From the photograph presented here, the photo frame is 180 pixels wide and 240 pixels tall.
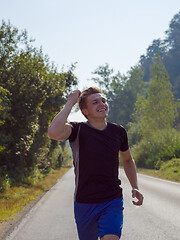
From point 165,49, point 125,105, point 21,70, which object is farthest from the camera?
point 165,49

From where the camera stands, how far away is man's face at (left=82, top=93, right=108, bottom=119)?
3121 millimetres

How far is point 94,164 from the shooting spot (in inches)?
116

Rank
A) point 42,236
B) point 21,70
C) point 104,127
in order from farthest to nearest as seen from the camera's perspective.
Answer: point 21,70, point 42,236, point 104,127

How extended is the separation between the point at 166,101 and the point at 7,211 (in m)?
46.8

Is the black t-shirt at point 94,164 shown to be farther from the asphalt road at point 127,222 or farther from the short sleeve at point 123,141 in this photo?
the asphalt road at point 127,222

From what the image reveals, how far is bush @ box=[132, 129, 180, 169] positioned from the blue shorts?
27627mm

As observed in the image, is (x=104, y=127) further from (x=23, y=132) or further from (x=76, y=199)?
(x=23, y=132)

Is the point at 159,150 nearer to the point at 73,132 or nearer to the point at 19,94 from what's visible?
the point at 19,94

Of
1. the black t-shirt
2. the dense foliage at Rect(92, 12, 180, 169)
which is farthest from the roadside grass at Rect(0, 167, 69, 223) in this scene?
the dense foliage at Rect(92, 12, 180, 169)

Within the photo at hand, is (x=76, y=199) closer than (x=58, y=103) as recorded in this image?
Yes

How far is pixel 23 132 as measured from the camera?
16625 mm

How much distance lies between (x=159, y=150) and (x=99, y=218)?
109ft

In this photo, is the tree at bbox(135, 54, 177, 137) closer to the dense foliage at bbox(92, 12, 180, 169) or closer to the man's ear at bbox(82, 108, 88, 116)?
the dense foliage at bbox(92, 12, 180, 169)

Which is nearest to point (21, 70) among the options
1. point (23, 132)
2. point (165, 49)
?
point (23, 132)
